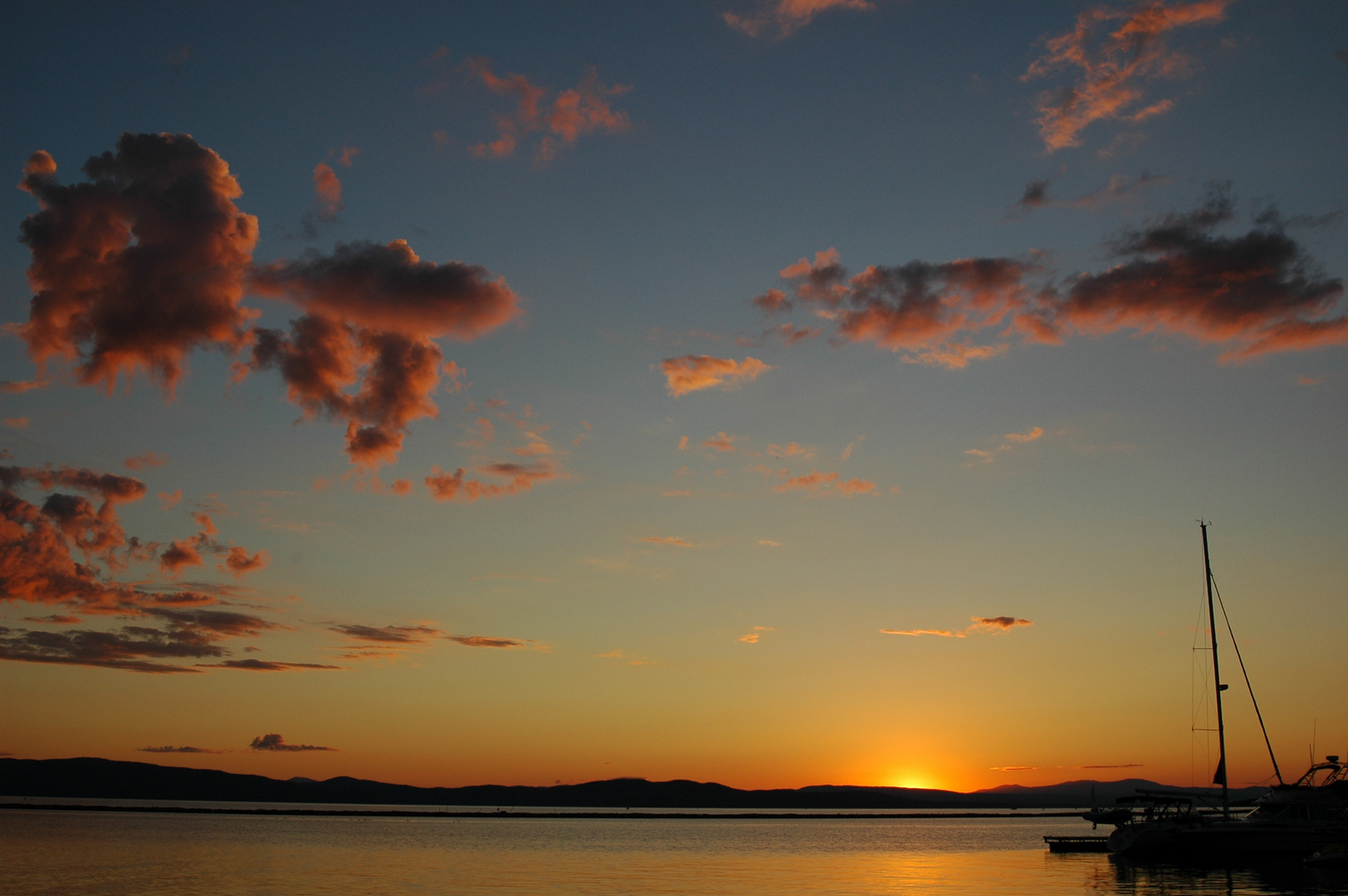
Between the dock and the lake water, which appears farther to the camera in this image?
the dock

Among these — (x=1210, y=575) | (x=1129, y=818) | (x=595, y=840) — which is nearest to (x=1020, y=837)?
(x=595, y=840)

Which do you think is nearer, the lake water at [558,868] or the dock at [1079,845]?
the lake water at [558,868]

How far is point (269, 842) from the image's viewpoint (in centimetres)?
10044

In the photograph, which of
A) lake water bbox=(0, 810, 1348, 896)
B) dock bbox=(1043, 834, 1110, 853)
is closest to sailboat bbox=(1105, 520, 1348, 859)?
lake water bbox=(0, 810, 1348, 896)

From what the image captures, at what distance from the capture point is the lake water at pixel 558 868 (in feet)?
172

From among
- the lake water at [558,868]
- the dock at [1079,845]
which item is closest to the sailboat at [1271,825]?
the lake water at [558,868]

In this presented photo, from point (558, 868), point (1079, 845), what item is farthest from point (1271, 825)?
point (558, 868)

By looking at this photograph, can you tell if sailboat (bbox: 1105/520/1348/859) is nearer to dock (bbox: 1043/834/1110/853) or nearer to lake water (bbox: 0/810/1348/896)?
lake water (bbox: 0/810/1348/896)

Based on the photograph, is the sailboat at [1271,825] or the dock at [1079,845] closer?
the sailboat at [1271,825]

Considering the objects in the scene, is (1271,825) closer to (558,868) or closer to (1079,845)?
(1079,845)

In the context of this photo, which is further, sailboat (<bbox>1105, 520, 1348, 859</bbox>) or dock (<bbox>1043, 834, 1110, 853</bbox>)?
dock (<bbox>1043, 834, 1110, 853</bbox>)

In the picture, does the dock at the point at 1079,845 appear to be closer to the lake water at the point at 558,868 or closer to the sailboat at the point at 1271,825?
the lake water at the point at 558,868

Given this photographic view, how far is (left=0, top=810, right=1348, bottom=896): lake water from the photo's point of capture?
52500mm

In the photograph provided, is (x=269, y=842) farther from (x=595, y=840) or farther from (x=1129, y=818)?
(x=1129, y=818)
